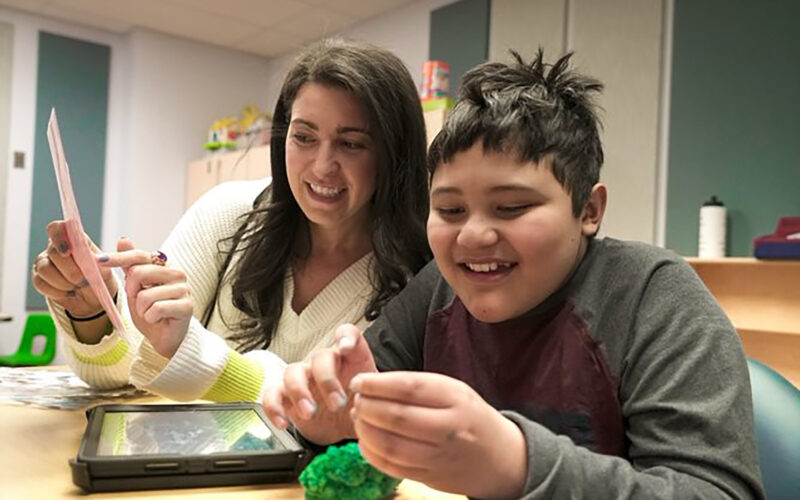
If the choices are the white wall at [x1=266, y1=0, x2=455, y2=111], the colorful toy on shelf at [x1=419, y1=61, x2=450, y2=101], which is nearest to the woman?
the colorful toy on shelf at [x1=419, y1=61, x2=450, y2=101]

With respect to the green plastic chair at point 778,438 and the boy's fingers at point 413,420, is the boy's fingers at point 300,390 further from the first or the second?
the green plastic chair at point 778,438

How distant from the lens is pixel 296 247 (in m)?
1.67

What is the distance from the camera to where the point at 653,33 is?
3.49 m

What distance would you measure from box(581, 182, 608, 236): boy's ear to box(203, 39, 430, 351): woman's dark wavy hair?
1.96ft

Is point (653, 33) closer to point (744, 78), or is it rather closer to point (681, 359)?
point (744, 78)

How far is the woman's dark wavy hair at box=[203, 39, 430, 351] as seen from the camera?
1.47 m

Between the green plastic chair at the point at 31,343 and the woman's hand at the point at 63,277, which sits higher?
the woman's hand at the point at 63,277

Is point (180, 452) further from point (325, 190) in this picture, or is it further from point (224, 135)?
point (224, 135)

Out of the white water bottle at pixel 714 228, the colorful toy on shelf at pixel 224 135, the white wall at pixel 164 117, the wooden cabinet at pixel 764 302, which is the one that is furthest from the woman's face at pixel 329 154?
the white wall at pixel 164 117

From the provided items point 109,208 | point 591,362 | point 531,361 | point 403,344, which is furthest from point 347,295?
point 109,208

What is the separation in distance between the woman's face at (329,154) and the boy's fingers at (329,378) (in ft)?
2.53

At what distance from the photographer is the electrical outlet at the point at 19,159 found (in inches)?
211

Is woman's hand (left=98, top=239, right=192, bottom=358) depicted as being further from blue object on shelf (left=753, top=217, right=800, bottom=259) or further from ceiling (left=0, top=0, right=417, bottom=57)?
ceiling (left=0, top=0, right=417, bottom=57)

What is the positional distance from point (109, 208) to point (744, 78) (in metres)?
5.03
